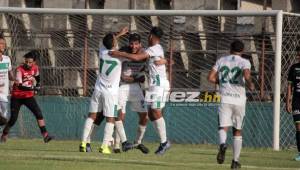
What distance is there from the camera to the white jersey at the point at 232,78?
19.3m

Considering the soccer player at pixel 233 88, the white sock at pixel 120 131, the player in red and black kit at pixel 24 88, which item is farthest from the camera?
the player in red and black kit at pixel 24 88

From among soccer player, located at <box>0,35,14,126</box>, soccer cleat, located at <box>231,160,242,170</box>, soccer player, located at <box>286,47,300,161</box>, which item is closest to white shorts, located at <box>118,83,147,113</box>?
soccer player, located at <box>286,47,300,161</box>

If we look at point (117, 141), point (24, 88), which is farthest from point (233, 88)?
point (24, 88)

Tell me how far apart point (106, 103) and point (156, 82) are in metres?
1.04

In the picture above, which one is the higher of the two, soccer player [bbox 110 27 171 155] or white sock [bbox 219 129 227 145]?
soccer player [bbox 110 27 171 155]

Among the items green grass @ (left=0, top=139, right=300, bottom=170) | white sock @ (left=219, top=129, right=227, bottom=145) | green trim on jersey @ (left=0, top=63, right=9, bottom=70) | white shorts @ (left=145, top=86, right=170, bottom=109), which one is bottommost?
green grass @ (left=0, top=139, right=300, bottom=170)

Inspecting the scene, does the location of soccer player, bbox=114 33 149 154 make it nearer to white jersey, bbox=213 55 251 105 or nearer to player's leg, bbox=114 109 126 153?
player's leg, bbox=114 109 126 153

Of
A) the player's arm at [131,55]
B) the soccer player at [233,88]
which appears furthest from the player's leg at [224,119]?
the player's arm at [131,55]

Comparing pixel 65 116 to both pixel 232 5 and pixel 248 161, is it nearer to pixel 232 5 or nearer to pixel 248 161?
pixel 248 161

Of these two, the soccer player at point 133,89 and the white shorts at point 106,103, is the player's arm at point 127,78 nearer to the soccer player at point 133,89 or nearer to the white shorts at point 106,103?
the soccer player at point 133,89

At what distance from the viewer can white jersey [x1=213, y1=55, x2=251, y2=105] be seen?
760 inches

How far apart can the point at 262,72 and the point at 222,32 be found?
5.55ft

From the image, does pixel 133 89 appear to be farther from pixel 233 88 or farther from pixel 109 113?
pixel 233 88

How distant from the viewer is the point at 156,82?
2234 cm
